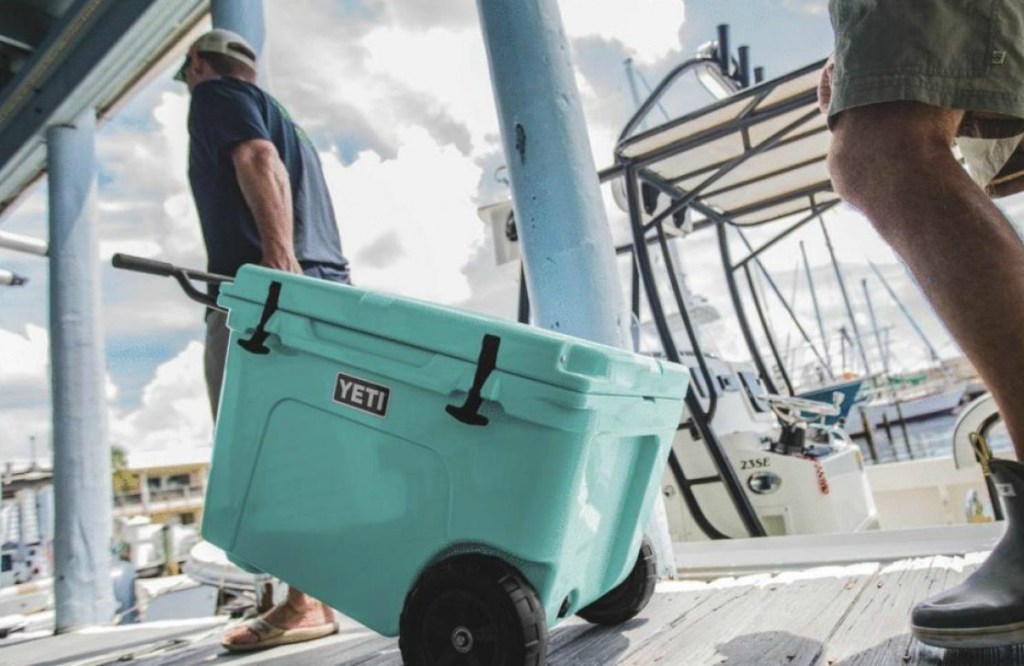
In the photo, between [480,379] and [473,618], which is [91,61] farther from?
[473,618]

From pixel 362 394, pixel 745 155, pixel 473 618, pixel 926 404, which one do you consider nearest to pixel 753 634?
pixel 473 618

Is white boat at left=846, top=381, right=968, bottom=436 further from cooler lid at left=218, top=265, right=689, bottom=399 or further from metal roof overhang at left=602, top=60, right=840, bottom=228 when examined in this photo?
cooler lid at left=218, top=265, right=689, bottom=399

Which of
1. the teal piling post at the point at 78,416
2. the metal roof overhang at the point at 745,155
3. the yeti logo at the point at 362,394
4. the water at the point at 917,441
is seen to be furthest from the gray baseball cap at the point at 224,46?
the water at the point at 917,441

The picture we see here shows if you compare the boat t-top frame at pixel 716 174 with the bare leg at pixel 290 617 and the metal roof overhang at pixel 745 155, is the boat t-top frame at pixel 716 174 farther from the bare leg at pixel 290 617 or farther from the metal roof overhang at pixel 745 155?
the bare leg at pixel 290 617

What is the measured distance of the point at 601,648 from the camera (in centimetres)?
122

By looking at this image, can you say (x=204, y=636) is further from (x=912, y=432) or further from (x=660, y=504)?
(x=912, y=432)

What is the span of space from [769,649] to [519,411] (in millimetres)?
591

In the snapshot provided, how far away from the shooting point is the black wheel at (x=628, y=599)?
1384 mm

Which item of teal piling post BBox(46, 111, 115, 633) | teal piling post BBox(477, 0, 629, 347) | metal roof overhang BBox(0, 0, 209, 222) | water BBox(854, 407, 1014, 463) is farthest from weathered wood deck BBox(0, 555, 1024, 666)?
water BBox(854, 407, 1014, 463)

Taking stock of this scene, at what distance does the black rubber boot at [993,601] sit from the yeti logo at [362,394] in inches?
31.5

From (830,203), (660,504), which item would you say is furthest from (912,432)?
(660,504)

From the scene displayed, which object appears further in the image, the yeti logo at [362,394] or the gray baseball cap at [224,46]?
the gray baseball cap at [224,46]

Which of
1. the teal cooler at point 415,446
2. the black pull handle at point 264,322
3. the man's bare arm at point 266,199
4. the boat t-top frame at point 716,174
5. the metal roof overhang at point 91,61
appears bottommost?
the teal cooler at point 415,446

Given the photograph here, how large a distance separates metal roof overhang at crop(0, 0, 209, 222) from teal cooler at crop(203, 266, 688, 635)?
3311 mm
